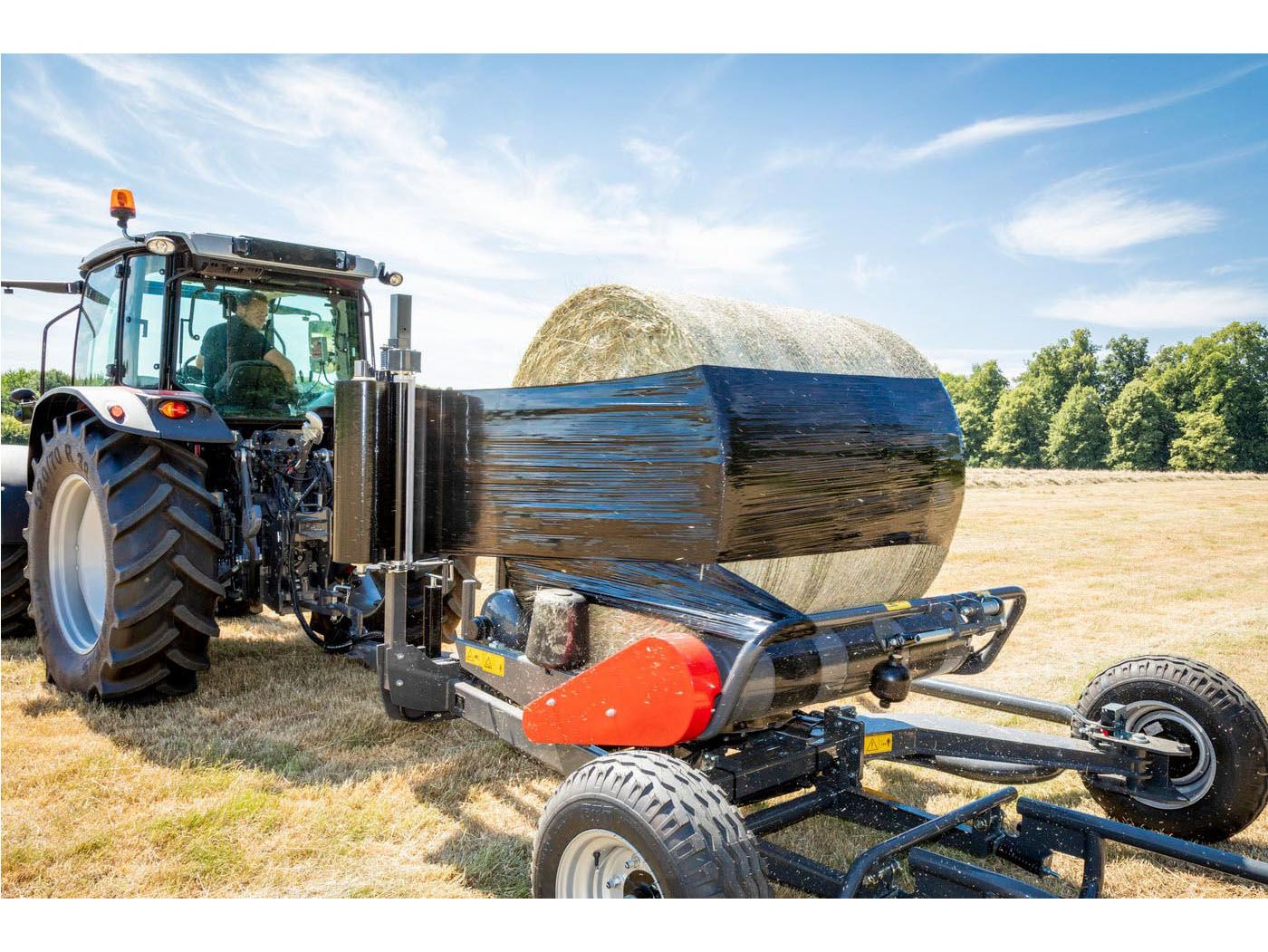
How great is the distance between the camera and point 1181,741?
11.3ft

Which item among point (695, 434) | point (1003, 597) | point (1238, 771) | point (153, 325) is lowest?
point (1238, 771)

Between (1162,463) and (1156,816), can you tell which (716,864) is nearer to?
(1156,816)

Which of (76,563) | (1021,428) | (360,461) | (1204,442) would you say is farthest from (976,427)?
(360,461)

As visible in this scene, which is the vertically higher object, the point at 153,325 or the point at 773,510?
the point at 153,325

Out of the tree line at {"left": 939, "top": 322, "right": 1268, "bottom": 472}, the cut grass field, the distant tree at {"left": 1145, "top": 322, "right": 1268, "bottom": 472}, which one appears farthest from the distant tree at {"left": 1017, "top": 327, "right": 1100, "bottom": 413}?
the cut grass field

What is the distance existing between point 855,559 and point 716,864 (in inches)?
50.4

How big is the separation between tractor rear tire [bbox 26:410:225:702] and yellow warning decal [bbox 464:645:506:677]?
5.98 ft

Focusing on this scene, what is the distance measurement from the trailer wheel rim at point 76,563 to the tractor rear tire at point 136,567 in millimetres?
13

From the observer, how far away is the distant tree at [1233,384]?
17.7m

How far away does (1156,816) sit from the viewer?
3369 millimetres

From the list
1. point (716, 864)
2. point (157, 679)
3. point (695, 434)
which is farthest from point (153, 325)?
point (716, 864)

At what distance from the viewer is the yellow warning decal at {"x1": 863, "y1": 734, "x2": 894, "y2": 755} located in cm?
285

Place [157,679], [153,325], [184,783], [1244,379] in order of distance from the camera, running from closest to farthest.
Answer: [184,783] → [157,679] → [153,325] → [1244,379]

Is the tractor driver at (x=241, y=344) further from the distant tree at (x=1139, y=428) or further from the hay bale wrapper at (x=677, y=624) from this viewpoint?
the distant tree at (x=1139, y=428)
